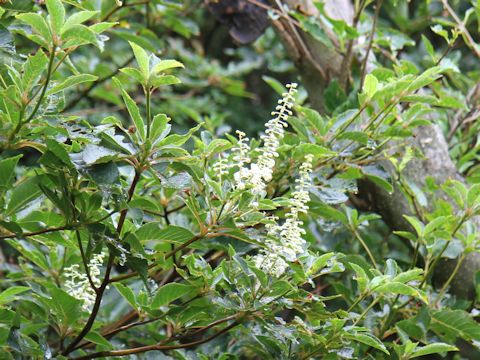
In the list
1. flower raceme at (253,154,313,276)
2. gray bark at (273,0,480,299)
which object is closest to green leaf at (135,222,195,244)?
flower raceme at (253,154,313,276)

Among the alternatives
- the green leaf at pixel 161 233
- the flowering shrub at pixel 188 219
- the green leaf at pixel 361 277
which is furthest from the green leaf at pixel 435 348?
the green leaf at pixel 161 233

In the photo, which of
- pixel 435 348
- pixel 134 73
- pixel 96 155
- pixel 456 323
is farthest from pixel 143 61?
pixel 456 323

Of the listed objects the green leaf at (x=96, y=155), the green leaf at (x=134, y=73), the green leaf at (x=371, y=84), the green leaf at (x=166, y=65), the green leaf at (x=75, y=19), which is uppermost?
the green leaf at (x=75, y=19)

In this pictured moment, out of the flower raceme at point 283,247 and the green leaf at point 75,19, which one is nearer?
the green leaf at point 75,19

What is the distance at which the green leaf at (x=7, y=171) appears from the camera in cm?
100

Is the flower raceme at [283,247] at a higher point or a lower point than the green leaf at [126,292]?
higher

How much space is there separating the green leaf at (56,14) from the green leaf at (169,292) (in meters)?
0.40

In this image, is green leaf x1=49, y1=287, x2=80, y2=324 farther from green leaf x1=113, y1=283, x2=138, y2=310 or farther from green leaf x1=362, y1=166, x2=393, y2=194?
green leaf x1=362, y1=166, x2=393, y2=194

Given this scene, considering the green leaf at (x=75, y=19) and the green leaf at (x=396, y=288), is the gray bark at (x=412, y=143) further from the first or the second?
the green leaf at (x=75, y=19)

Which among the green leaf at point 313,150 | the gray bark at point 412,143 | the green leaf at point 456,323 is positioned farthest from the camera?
the gray bark at point 412,143

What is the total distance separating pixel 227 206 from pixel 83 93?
1.14 m

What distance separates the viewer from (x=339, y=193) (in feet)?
4.32

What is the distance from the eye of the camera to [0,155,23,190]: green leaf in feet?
3.29

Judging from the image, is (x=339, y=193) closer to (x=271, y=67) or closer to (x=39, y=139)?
(x=39, y=139)
